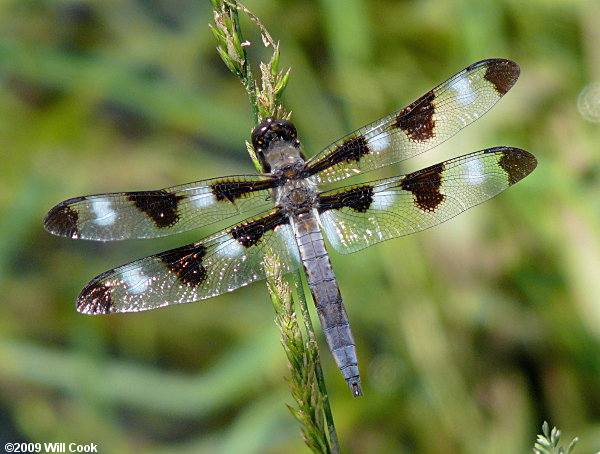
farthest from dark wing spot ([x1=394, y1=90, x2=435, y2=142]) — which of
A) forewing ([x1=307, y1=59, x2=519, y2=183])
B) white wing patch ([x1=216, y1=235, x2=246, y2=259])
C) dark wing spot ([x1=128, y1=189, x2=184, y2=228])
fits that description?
dark wing spot ([x1=128, y1=189, x2=184, y2=228])

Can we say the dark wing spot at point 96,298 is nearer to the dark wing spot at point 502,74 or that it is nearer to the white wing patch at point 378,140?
the white wing patch at point 378,140

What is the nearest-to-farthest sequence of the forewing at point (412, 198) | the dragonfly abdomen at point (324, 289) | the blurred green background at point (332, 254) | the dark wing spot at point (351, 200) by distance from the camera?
the dragonfly abdomen at point (324, 289)
the forewing at point (412, 198)
the dark wing spot at point (351, 200)
the blurred green background at point (332, 254)

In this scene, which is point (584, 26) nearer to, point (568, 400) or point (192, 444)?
point (568, 400)

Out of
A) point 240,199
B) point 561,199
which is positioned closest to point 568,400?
point 561,199

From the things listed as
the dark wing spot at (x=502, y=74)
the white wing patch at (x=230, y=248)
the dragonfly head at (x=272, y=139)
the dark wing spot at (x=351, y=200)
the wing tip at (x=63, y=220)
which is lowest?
the white wing patch at (x=230, y=248)

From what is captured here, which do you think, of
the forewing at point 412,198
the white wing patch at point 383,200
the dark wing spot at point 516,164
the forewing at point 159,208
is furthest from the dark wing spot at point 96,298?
the dark wing spot at point 516,164

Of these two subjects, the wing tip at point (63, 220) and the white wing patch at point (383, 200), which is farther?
the white wing patch at point (383, 200)

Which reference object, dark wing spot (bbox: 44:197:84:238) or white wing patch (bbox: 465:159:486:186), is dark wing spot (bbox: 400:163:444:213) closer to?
white wing patch (bbox: 465:159:486:186)
